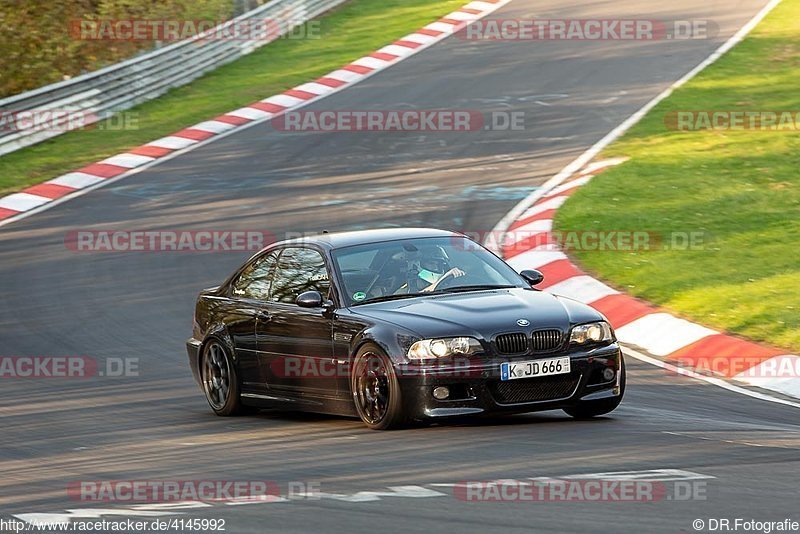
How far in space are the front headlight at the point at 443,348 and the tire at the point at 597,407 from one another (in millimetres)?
835

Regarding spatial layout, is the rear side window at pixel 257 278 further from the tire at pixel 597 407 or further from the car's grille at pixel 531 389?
the tire at pixel 597 407

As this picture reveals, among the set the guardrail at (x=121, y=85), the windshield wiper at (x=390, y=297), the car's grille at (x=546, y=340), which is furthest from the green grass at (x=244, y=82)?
the car's grille at (x=546, y=340)

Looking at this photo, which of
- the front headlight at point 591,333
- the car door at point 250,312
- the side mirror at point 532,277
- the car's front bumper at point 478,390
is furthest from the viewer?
the car door at point 250,312

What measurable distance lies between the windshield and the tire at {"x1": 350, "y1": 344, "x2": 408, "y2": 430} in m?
0.61

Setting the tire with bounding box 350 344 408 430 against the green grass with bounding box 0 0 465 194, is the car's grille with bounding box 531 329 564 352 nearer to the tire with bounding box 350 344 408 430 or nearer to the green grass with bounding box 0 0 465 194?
the tire with bounding box 350 344 408 430

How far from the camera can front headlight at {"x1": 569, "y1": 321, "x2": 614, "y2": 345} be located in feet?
31.0

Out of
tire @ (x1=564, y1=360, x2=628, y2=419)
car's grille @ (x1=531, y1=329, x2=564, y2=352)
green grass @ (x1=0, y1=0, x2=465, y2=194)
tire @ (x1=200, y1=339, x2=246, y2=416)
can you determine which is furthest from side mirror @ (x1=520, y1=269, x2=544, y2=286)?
green grass @ (x1=0, y1=0, x2=465, y2=194)

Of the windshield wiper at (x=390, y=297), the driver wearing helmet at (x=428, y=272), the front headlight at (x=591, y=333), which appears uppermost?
the driver wearing helmet at (x=428, y=272)

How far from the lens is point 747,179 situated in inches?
743

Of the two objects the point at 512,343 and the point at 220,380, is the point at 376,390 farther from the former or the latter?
the point at 220,380

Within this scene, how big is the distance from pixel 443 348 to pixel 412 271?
47.2 inches

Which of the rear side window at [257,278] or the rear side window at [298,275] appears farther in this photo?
the rear side window at [257,278]

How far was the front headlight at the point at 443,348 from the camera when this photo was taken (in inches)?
363

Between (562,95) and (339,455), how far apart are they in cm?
1763
